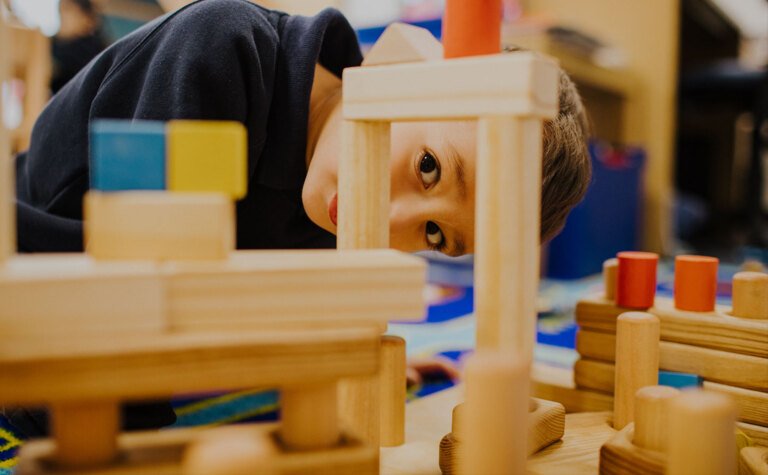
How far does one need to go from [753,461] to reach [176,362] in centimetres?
45

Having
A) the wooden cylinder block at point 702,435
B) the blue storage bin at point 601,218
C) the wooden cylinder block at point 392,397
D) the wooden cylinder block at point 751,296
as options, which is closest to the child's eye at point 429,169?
the wooden cylinder block at point 392,397

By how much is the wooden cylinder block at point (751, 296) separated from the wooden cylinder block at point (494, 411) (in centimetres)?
41

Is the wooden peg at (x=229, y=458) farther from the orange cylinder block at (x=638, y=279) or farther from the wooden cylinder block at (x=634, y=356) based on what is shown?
the orange cylinder block at (x=638, y=279)

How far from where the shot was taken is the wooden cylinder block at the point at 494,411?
0.36 m

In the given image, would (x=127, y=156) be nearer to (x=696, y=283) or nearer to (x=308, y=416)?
(x=308, y=416)

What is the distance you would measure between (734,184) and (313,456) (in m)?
3.87

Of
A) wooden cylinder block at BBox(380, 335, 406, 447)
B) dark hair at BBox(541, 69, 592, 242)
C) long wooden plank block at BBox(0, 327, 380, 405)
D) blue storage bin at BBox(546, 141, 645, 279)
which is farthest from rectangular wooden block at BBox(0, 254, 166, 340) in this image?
blue storage bin at BBox(546, 141, 645, 279)

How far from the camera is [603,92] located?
2650 millimetres

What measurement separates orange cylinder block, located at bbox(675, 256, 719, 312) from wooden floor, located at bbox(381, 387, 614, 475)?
5.7 inches

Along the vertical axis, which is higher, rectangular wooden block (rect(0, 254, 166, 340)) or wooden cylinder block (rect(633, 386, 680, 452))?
rectangular wooden block (rect(0, 254, 166, 340))

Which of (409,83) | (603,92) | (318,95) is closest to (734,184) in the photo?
(603,92)

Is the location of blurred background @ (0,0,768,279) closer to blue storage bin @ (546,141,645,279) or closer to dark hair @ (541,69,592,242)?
blue storage bin @ (546,141,645,279)

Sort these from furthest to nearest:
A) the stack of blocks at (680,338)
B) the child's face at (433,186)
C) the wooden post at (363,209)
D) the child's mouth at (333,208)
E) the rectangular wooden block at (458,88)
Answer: the child's mouth at (333,208) < the child's face at (433,186) < the stack of blocks at (680,338) < the wooden post at (363,209) < the rectangular wooden block at (458,88)

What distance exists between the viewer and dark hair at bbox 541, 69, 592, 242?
2.49 feet
